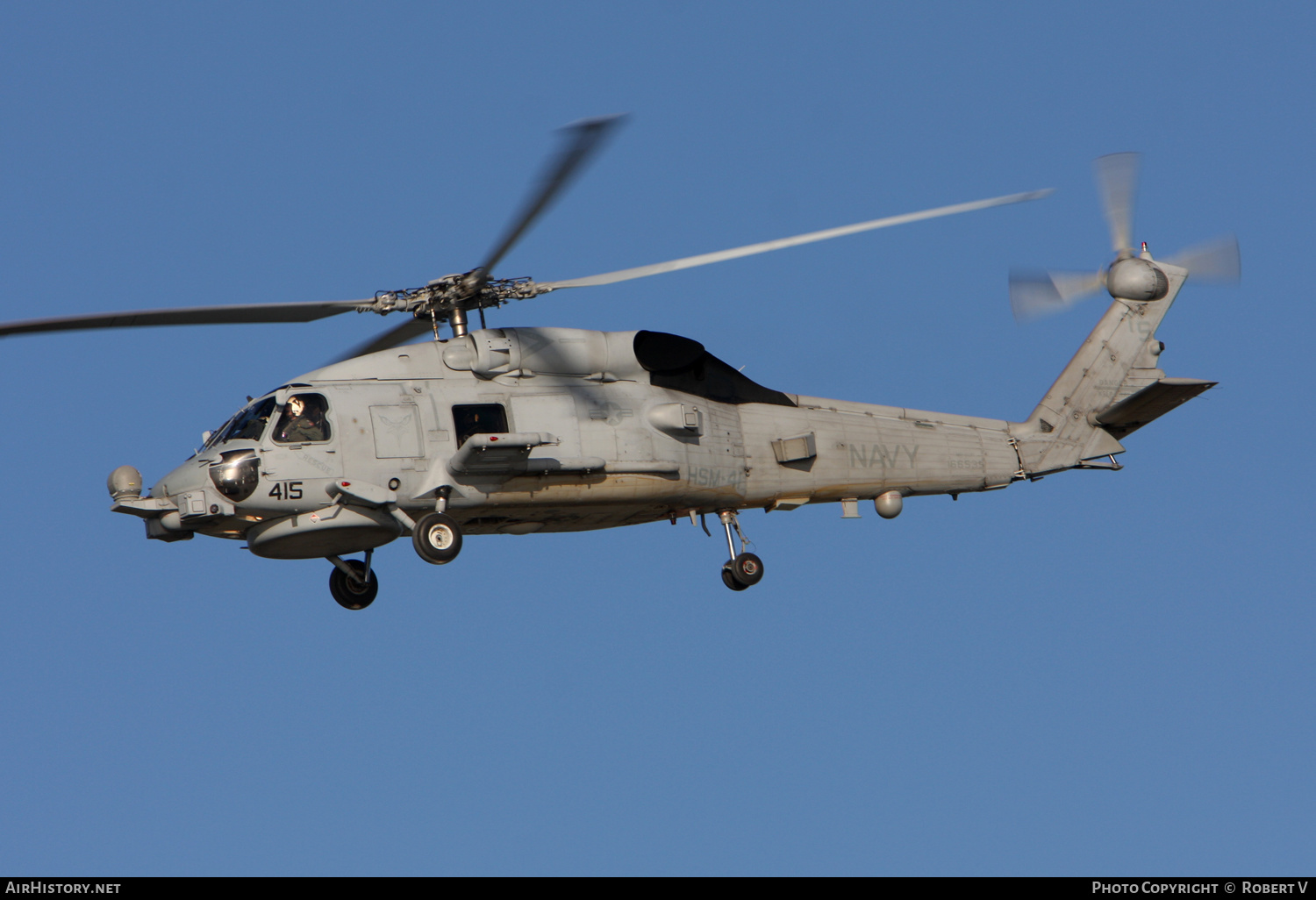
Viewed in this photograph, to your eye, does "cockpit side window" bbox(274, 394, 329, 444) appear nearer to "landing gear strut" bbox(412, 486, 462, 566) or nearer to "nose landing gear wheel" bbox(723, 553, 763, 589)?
"landing gear strut" bbox(412, 486, 462, 566)

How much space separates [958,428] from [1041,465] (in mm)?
1694

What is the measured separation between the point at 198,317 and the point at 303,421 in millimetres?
2047

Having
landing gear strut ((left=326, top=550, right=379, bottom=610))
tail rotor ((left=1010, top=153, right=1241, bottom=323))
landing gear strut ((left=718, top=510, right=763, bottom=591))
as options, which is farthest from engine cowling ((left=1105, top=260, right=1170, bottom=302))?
landing gear strut ((left=326, top=550, right=379, bottom=610))

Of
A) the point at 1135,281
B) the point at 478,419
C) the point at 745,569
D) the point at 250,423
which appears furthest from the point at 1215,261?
the point at 250,423

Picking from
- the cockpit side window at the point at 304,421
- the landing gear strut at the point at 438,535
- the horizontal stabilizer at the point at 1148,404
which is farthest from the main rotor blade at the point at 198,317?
the horizontal stabilizer at the point at 1148,404

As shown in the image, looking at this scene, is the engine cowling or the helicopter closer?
the helicopter

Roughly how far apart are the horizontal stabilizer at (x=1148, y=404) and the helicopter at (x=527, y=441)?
1.6 inches

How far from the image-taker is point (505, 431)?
2562cm

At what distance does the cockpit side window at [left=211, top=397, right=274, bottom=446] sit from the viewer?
24.9 meters

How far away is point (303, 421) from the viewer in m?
24.9

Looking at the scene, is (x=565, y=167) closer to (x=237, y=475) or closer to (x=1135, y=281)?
(x=237, y=475)

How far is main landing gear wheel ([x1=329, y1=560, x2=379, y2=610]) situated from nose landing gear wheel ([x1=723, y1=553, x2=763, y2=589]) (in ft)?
18.4

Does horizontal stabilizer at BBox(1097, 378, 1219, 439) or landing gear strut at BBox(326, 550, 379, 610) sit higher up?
horizontal stabilizer at BBox(1097, 378, 1219, 439)
